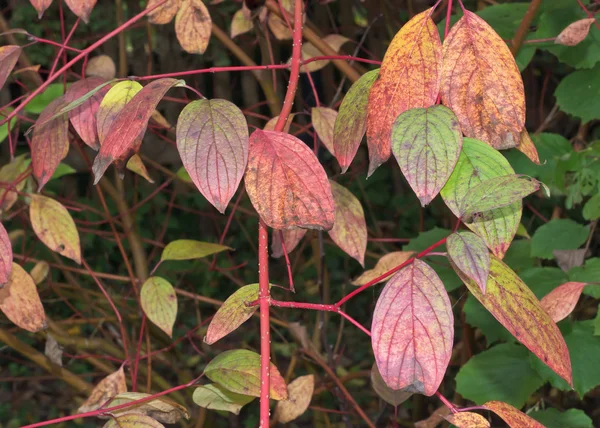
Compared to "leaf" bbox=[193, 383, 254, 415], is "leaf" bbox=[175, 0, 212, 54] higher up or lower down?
higher up

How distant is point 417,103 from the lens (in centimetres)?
61

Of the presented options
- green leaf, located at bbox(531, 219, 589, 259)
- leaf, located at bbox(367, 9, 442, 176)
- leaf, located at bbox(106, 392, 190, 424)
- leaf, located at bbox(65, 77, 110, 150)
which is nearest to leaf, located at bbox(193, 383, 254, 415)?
leaf, located at bbox(106, 392, 190, 424)

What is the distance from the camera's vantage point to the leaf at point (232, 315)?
27.1 inches

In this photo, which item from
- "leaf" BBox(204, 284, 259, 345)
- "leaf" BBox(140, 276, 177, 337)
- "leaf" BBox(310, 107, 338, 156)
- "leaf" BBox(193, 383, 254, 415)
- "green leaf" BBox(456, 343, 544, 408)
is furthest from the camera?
"green leaf" BBox(456, 343, 544, 408)

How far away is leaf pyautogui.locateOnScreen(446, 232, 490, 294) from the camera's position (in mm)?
546

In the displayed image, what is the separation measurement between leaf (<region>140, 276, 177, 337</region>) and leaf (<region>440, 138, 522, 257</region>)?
709mm

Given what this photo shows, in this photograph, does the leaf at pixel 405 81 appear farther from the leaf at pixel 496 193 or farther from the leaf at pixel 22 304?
the leaf at pixel 22 304

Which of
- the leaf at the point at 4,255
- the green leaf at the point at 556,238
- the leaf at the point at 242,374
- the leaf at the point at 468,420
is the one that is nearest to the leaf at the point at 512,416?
the leaf at the point at 468,420

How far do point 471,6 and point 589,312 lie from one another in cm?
116

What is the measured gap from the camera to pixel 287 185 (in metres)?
0.60

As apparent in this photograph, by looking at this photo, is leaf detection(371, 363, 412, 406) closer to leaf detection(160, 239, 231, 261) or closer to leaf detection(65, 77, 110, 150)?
leaf detection(160, 239, 231, 261)

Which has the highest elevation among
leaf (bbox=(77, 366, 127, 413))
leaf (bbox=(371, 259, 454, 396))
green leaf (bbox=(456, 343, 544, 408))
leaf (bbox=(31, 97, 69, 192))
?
leaf (bbox=(31, 97, 69, 192))

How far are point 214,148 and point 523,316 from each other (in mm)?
274

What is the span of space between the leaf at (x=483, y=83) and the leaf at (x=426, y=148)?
5 cm
